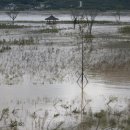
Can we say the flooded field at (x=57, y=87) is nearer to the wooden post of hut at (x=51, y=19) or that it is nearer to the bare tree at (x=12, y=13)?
the wooden post of hut at (x=51, y=19)

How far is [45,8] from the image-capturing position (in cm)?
9775

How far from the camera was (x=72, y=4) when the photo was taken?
10250 centimetres

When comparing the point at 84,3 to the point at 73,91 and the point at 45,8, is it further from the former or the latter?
the point at 73,91

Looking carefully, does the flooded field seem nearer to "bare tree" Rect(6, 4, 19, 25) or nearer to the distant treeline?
"bare tree" Rect(6, 4, 19, 25)

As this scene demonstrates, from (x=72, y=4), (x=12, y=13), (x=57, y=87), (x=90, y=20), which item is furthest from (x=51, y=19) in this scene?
(x=72, y=4)

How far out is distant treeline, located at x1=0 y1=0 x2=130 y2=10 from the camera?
92625 millimetres

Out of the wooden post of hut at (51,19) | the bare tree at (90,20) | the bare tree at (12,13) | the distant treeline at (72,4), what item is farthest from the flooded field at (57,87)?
the distant treeline at (72,4)

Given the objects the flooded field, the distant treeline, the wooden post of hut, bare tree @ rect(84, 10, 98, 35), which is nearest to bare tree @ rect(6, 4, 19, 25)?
the distant treeline

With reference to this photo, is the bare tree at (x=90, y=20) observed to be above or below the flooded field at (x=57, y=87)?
above

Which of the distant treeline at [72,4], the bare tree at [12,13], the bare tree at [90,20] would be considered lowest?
the bare tree at [90,20]

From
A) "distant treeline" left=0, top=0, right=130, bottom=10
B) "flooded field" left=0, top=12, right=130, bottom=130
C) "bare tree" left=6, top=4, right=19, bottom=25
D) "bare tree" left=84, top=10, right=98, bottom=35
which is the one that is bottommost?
"flooded field" left=0, top=12, right=130, bottom=130

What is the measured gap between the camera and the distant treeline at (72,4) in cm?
9262

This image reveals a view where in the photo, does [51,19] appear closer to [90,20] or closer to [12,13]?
[90,20]

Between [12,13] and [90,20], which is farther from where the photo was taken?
[12,13]
